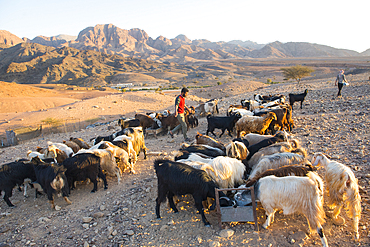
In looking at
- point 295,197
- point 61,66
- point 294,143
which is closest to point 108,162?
point 295,197

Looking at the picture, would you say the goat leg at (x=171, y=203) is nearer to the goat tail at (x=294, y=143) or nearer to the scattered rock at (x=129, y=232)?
the scattered rock at (x=129, y=232)

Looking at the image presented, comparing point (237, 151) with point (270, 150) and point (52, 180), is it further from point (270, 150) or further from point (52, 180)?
point (52, 180)

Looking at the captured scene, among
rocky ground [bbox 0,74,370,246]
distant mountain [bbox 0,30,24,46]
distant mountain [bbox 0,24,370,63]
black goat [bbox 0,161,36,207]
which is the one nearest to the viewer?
rocky ground [bbox 0,74,370,246]

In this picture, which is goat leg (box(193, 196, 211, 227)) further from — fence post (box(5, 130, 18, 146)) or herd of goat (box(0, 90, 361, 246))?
fence post (box(5, 130, 18, 146))

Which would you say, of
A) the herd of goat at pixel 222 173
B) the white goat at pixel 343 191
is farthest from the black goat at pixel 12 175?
the white goat at pixel 343 191

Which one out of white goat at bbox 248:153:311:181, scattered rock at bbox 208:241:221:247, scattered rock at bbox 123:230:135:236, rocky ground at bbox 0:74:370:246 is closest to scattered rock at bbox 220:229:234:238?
rocky ground at bbox 0:74:370:246

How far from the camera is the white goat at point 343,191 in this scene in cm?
348

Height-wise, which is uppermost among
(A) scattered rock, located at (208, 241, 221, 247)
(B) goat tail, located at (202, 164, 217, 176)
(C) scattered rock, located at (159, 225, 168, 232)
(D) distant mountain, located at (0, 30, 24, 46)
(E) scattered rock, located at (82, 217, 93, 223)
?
(D) distant mountain, located at (0, 30, 24, 46)

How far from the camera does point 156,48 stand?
17012 cm

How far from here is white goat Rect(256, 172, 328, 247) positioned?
3455mm

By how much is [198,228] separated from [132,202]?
1773 mm

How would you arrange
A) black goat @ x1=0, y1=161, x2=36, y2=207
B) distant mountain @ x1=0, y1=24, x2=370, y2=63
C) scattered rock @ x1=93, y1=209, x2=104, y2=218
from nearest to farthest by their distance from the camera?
scattered rock @ x1=93, y1=209, x2=104, y2=218
black goat @ x1=0, y1=161, x2=36, y2=207
distant mountain @ x1=0, y1=24, x2=370, y2=63

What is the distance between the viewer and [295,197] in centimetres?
353

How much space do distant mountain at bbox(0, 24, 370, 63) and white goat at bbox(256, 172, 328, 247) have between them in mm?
107224
